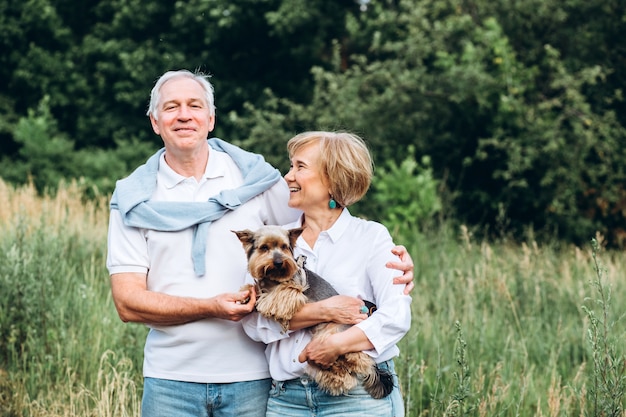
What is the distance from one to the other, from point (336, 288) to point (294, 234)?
1.07 feet

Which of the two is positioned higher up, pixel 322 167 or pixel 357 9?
pixel 357 9

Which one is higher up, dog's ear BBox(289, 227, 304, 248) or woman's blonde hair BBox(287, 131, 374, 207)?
woman's blonde hair BBox(287, 131, 374, 207)

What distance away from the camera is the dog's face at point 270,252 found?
3.35 m

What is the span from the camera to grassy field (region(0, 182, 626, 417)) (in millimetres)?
4973

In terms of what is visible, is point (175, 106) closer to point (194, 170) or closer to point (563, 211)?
point (194, 170)

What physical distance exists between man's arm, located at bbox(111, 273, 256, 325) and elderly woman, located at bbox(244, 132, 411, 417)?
0.55 ft

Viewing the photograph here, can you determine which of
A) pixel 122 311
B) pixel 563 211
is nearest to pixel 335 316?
pixel 122 311

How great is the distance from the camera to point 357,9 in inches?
757

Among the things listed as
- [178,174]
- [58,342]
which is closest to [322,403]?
[178,174]

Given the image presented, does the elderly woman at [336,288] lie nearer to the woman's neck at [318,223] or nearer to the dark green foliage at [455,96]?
the woman's neck at [318,223]

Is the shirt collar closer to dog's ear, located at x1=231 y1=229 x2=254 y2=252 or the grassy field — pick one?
dog's ear, located at x1=231 y1=229 x2=254 y2=252

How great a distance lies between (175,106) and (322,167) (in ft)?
2.75

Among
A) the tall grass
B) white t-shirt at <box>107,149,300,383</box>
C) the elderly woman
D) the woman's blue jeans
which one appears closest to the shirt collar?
white t-shirt at <box>107,149,300,383</box>

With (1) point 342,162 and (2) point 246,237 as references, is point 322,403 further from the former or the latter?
(1) point 342,162
